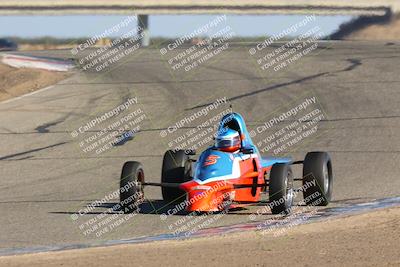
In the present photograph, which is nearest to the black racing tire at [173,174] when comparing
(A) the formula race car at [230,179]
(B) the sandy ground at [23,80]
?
(A) the formula race car at [230,179]

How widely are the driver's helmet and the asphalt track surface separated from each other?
995 mm

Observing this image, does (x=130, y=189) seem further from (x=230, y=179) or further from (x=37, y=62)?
(x=37, y=62)

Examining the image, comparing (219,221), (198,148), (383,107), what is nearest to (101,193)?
(219,221)

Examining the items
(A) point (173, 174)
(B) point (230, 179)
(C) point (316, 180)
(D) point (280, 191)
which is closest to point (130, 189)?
(A) point (173, 174)

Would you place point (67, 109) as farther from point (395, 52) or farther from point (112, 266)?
point (112, 266)

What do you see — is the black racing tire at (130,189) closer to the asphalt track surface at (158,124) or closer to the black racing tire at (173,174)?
the asphalt track surface at (158,124)

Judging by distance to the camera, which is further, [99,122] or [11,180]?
[99,122]

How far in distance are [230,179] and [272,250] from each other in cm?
332

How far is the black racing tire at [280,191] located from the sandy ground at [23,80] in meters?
16.5

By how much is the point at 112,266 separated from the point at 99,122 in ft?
47.4

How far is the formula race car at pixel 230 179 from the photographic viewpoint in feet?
43.4

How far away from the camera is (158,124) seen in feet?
76.5

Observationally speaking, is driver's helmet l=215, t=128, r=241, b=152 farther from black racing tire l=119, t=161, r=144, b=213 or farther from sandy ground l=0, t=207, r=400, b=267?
sandy ground l=0, t=207, r=400, b=267

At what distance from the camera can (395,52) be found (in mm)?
33312
